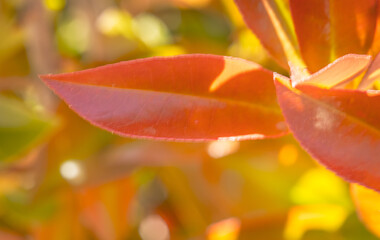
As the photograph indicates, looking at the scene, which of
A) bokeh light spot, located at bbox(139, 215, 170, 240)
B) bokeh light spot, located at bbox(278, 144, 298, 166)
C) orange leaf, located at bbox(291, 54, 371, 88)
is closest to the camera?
orange leaf, located at bbox(291, 54, 371, 88)

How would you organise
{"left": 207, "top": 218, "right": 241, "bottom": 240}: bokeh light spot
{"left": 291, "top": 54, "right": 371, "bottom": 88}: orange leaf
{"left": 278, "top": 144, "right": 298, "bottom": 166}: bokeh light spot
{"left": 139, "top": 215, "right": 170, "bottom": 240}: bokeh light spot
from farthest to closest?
{"left": 139, "top": 215, "right": 170, "bottom": 240}: bokeh light spot
{"left": 278, "top": 144, "right": 298, "bottom": 166}: bokeh light spot
{"left": 207, "top": 218, "right": 241, "bottom": 240}: bokeh light spot
{"left": 291, "top": 54, "right": 371, "bottom": 88}: orange leaf

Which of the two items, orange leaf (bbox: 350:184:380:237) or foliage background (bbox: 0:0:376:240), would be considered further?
foliage background (bbox: 0:0:376:240)

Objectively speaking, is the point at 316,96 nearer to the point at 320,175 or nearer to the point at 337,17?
the point at 337,17

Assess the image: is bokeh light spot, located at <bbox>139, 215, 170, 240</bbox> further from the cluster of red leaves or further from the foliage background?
the cluster of red leaves

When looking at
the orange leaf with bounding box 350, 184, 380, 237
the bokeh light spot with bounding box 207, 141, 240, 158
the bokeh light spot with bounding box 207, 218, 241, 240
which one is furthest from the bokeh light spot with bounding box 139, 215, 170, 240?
the orange leaf with bounding box 350, 184, 380, 237

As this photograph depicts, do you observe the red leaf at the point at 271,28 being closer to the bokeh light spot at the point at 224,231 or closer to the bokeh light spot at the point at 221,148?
the bokeh light spot at the point at 224,231

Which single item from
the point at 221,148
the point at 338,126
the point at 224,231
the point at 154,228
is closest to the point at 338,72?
the point at 338,126

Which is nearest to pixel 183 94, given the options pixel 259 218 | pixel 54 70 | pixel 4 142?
pixel 259 218
